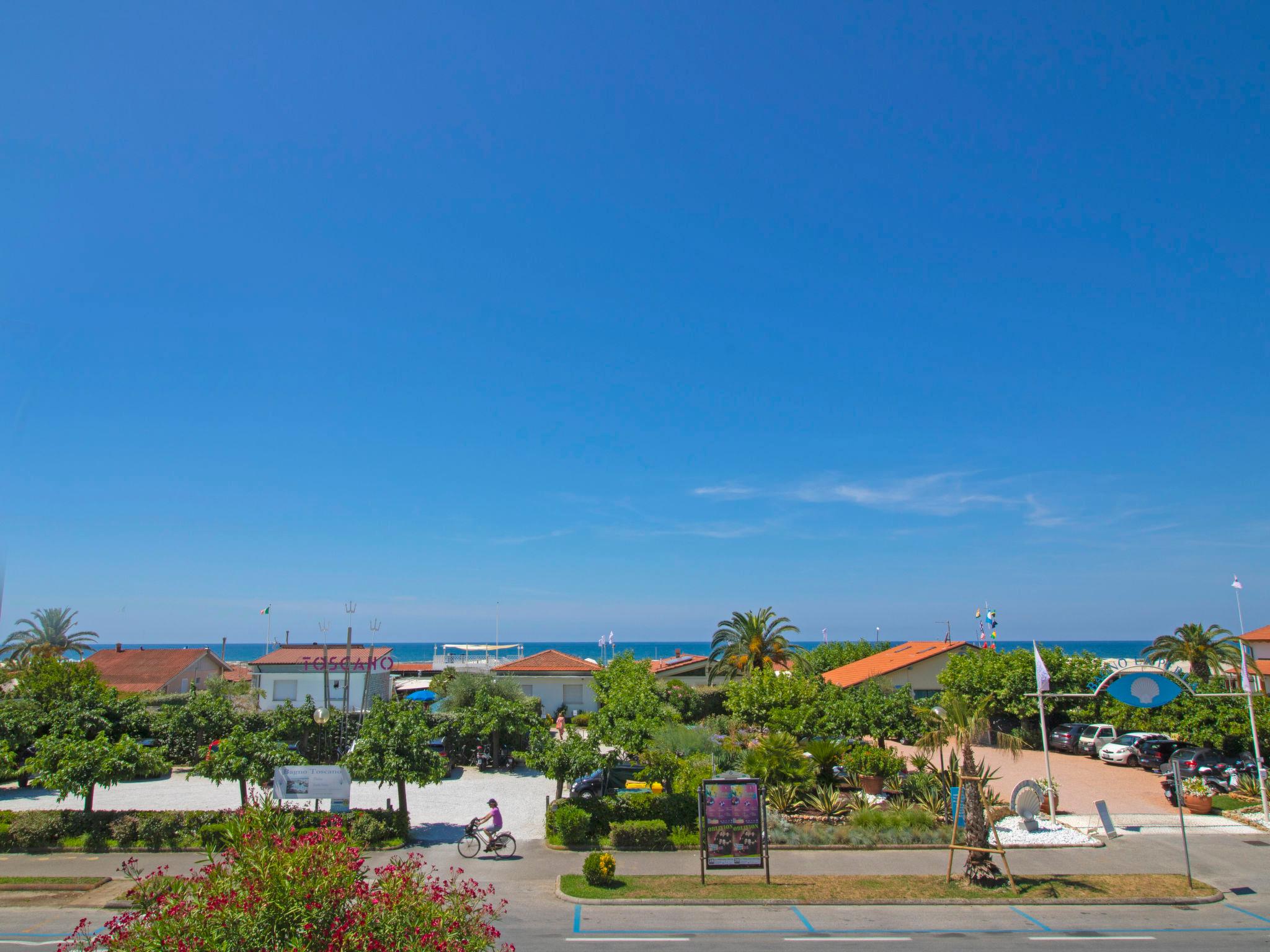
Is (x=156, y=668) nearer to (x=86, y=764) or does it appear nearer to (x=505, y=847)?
(x=86, y=764)

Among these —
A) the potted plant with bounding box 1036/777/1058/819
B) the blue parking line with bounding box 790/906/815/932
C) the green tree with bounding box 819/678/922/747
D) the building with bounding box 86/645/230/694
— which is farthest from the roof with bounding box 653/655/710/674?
the blue parking line with bounding box 790/906/815/932

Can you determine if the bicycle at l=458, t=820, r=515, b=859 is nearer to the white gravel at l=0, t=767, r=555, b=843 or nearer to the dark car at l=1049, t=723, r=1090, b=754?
the white gravel at l=0, t=767, r=555, b=843

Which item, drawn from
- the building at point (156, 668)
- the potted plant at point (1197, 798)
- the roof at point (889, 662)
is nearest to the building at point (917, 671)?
the roof at point (889, 662)

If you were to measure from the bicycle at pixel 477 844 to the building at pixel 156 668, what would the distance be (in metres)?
46.0

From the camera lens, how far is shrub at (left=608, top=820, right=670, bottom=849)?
77.7ft

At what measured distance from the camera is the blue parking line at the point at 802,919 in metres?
17.6

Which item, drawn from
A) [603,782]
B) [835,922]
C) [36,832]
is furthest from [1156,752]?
[36,832]

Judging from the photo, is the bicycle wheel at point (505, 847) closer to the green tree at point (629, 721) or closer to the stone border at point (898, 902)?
the stone border at point (898, 902)

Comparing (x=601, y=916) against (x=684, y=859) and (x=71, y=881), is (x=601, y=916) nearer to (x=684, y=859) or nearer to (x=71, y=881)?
(x=684, y=859)

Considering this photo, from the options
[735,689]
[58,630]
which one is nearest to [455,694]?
[735,689]

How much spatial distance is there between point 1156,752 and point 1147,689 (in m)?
14.5

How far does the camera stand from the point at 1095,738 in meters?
40.5

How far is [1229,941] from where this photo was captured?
17.0 metres

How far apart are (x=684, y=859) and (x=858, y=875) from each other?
4.86 metres
